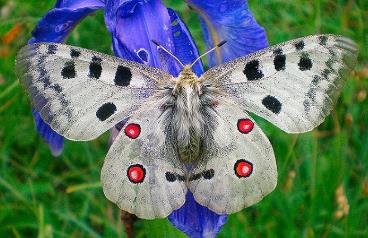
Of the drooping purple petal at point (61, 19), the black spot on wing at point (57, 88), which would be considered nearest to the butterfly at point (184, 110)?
the black spot on wing at point (57, 88)

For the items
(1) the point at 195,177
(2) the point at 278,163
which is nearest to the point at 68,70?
(1) the point at 195,177

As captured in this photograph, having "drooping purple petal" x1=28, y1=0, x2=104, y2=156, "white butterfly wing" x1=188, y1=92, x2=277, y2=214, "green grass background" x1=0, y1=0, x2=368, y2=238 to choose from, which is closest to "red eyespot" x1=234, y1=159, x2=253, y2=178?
"white butterfly wing" x1=188, y1=92, x2=277, y2=214

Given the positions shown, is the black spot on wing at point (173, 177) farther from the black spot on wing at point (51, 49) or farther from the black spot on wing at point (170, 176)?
the black spot on wing at point (51, 49)

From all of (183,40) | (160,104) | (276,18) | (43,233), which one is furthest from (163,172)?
(276,18)

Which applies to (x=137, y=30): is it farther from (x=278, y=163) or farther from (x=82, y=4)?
(x=278, y=163)

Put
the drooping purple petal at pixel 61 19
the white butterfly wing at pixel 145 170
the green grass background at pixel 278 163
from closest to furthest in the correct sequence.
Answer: the white butterfly wing at pixel 145 170, the drooping purple petal at pixel 61 19, the green grass background at pixel 278 163
